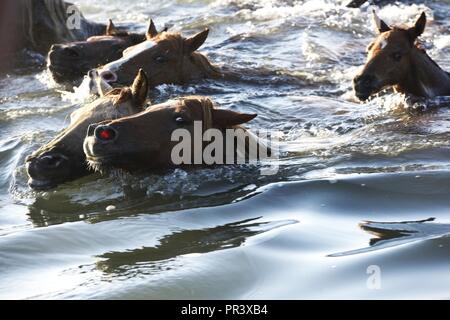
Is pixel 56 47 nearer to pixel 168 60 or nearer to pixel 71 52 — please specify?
pixel 71 52

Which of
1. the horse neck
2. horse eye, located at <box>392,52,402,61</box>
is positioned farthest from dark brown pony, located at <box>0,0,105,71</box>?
the horse neck

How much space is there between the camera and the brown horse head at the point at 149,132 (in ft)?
19.4

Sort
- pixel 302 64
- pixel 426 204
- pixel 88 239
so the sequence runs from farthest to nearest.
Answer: pixel 302 64 < pixel 426 204 < pixel 88 239

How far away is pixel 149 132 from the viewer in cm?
615

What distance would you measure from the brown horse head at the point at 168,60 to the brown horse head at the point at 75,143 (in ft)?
7.78

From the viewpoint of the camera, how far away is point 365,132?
800 centimetres

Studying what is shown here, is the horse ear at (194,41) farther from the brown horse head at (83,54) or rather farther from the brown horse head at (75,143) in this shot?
the brown horse head at (75,143)

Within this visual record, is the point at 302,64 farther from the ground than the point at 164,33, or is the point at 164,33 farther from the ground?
the point at 164,33

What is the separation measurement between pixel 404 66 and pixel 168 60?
2.46 m

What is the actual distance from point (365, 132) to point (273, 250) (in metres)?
3.20

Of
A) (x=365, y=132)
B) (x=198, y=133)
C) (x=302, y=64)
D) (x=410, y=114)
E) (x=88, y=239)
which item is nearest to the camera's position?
(x=88, y=239)

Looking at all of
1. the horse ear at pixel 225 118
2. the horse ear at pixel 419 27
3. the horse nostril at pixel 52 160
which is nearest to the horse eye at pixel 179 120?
the horse ear at pixel 225 118

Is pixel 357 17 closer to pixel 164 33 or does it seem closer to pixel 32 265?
pixel 164 33
